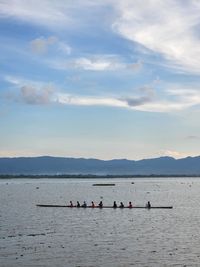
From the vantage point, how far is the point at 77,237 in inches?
2165

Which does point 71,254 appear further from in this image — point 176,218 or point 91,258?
point 176,218

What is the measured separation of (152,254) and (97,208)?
52.2m

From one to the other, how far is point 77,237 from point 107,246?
7.26m

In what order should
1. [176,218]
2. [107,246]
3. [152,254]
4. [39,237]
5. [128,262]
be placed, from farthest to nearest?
[176,218] → [39,237] → [107,246] → [152,254] → [128,262]

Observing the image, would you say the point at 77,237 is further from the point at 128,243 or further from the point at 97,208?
the point at 97,208

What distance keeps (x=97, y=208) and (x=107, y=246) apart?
155 ft

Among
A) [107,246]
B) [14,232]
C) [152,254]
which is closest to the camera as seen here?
[152,254]

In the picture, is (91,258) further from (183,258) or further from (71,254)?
(183,258)

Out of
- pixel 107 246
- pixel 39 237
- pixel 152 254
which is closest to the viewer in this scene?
pixel 152 254

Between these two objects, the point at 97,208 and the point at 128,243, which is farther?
the point at 97,208

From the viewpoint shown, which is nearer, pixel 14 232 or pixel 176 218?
pixel 14 232

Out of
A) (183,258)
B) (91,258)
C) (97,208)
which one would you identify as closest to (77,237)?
(91,258)

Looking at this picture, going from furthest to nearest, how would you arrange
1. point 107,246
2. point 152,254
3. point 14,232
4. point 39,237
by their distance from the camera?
point 14,232 → point 39,237 → point 107,246 → point 152,254

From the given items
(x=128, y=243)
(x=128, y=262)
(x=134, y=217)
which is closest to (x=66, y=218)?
(x=134, y=217)
